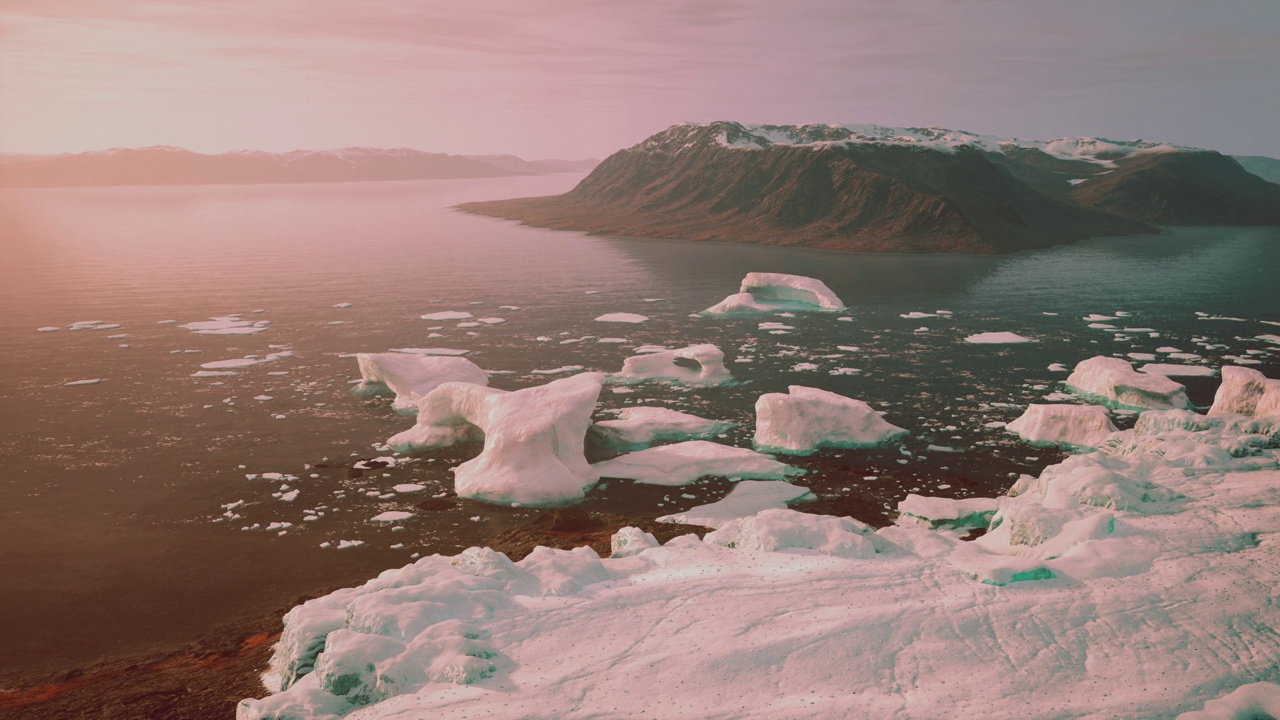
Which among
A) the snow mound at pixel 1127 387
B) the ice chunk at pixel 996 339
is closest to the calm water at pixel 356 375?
the ice chunk at pixel 996 339

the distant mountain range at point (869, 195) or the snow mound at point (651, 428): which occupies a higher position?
the distant mountain range at point (869, 195)

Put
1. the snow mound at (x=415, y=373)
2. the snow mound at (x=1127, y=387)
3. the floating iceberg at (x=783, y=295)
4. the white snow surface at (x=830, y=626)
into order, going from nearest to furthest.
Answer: the white snow surface at (x=830, y=626) < the snow mound at (x=1127, y=387) < the snow mound at (x=415, y=373) < the floating iceberg at (x=783, y=295)

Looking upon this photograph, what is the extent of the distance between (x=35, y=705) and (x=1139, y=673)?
14691 millimetres

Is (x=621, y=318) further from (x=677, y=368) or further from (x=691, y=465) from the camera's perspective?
(x=691, y=465)

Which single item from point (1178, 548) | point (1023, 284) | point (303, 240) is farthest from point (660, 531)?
point (303, 240)

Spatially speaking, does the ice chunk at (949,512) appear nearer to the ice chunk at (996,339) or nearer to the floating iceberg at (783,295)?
the ice chunk at (996,339)

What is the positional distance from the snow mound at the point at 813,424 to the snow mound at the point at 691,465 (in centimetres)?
131

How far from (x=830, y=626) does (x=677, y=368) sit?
1752 cm

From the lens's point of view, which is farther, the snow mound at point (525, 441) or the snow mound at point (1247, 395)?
the snow mound at point (1247, 395)

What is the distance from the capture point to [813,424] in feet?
67.2

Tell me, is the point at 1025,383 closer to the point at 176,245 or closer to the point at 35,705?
the point at 35,705

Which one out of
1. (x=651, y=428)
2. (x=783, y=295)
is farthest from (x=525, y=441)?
(x=783, y=295)

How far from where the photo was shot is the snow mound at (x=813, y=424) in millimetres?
20328

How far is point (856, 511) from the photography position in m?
16.4
